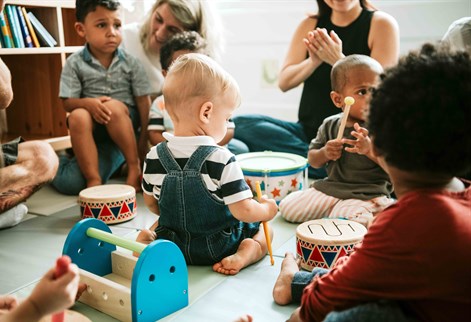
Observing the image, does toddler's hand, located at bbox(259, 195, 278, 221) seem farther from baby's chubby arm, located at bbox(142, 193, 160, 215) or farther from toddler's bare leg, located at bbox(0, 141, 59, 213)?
toddler's bare leg, located at bbox(0, 141, 59, 213)

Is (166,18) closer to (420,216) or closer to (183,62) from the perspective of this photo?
(183,62)

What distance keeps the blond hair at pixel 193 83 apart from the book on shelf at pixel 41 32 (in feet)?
3.81

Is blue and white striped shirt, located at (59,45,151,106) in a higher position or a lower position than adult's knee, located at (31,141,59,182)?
higher

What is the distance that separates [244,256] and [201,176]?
227 millimetres

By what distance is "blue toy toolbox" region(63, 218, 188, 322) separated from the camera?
3.36 ft

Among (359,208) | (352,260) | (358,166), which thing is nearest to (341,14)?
(358,166)

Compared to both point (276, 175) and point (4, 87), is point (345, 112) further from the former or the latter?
point (4, 87)

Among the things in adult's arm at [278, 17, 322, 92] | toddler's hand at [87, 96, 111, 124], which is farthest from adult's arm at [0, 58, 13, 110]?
adult's arm at [278, 17, 322, 92]

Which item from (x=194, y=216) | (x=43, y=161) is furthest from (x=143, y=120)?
(x=194, y=216)

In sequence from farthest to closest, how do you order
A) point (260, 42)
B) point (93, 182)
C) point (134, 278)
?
point (260, 42), point (93, 182), point (134, 278)

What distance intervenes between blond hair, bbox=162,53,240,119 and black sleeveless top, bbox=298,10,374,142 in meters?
0.86

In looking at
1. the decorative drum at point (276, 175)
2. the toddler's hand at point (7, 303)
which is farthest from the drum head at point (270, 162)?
the toddler's hand at point (7, 303)

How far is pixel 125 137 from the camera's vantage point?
2.01 m

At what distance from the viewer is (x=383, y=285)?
74cm
